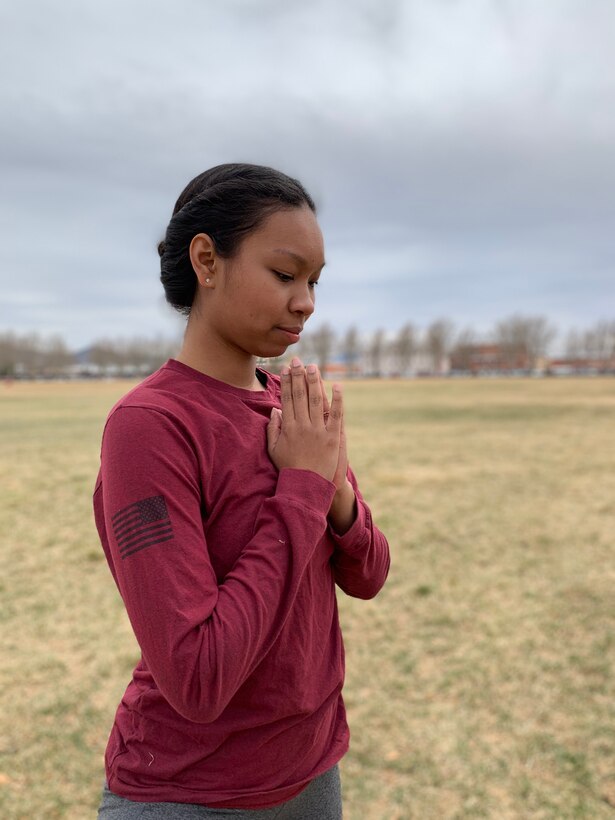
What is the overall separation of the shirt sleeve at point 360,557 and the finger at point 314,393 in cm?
30

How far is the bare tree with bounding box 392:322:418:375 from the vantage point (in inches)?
5064

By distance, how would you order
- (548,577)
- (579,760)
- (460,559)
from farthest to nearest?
(460,559) < (548,577) < (579,760)

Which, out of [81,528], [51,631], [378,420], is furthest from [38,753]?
[378,420]

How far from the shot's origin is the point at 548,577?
6.98m

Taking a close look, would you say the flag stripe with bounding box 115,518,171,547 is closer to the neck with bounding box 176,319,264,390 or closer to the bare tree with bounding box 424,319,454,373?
the neck with bounding box 176,319,264,390

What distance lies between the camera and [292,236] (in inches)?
55.8

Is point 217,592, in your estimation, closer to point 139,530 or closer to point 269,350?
point 139,530

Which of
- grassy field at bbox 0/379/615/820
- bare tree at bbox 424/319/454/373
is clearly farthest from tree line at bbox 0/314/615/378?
grassy field at bbox 0/379/615/820

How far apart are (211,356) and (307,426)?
0.97 feet

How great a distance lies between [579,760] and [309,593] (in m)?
3.38

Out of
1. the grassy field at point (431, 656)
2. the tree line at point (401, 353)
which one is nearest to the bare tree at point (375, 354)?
the tree line at point (401, 353)

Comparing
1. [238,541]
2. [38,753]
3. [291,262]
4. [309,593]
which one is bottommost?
[38,753]

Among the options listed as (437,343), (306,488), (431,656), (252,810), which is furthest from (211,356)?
(437,343)

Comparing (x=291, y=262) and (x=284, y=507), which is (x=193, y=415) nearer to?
(x=284, y=507)
